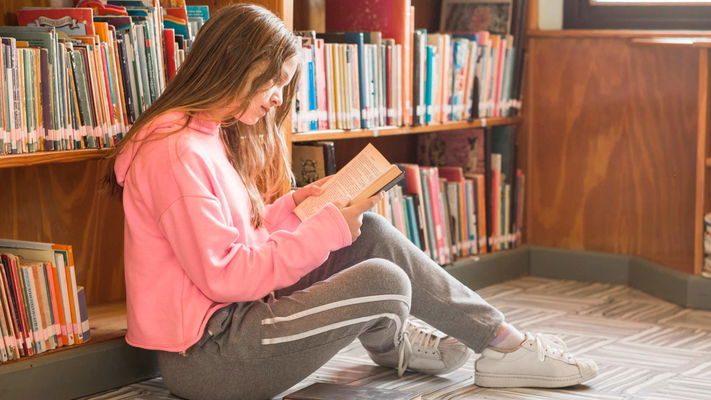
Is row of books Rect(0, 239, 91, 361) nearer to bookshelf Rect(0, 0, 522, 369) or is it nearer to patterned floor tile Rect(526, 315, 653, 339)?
bookshelf Rect(0, 0, 522, 369)

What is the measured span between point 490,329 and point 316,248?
470mm

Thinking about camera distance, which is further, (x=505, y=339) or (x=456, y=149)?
(x=456, y=149)

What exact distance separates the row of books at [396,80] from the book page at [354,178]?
1.64ft

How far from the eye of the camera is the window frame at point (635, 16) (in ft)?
10.2

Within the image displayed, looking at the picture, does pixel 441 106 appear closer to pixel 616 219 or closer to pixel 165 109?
pixel 616 219

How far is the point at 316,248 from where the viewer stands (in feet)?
6.04

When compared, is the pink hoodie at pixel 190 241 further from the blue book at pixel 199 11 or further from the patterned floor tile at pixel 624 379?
the patterned floor tile at pixel 624 379

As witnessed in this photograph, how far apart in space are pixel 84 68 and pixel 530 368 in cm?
109

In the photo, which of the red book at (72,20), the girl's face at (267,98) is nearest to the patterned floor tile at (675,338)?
the girl's face at (267,98)

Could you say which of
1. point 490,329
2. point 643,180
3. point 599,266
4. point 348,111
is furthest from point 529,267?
point 490,329

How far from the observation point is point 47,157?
1.94m

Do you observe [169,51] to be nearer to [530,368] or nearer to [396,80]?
[396,80]

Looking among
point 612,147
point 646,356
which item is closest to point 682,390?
point 646,356

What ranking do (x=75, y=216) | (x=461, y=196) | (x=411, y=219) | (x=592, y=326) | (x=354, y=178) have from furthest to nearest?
1. (x=461, y=196)
2. (x=411, y=219)
3. (x=592, y=326)
4. (x=75, y=216)
5. (x=354, y=178)
